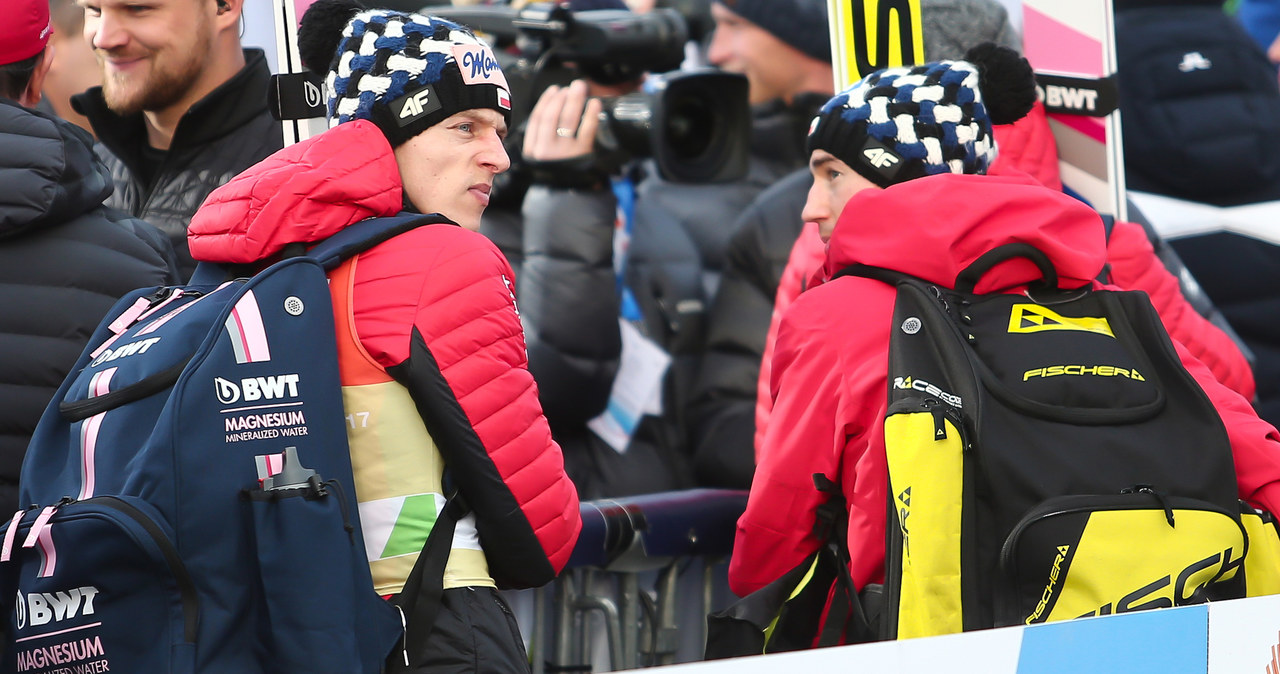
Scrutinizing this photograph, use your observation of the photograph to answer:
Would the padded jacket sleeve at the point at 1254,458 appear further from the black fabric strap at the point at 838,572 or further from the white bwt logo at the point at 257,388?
the white bwt logo at the point at 257,388

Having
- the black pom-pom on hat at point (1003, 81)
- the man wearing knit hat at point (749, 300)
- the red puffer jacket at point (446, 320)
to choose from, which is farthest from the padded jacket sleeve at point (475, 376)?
the man wearing knit hat at point (749, 300)

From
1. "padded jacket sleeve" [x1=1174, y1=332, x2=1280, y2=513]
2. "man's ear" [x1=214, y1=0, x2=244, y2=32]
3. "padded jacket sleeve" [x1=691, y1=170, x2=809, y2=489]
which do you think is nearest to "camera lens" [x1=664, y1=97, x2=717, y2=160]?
"padded jacket sleeve" [x1=691, y1=170, x2=809, y2=489]

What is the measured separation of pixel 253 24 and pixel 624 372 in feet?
3.76

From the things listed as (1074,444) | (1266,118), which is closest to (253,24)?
(1074,444)

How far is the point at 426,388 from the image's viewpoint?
5.35ft

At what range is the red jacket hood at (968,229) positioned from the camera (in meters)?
1.89

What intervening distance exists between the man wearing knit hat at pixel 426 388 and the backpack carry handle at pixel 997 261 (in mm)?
595

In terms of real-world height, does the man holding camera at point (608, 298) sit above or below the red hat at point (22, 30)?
below

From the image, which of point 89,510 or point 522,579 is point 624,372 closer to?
point 522,579

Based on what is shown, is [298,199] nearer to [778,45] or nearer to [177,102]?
[177,102]

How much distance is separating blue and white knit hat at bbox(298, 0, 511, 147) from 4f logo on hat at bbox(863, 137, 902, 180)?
0.64 m

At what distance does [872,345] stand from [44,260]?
3.92ft

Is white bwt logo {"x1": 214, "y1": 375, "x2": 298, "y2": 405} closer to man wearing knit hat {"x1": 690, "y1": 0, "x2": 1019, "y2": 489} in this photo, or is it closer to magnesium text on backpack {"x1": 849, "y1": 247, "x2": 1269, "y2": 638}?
magnesium text on backpack {"x1": 849, "y1": 247, "x2": 1269, "y2": 638}

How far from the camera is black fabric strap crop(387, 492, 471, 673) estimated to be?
5.31 feet
